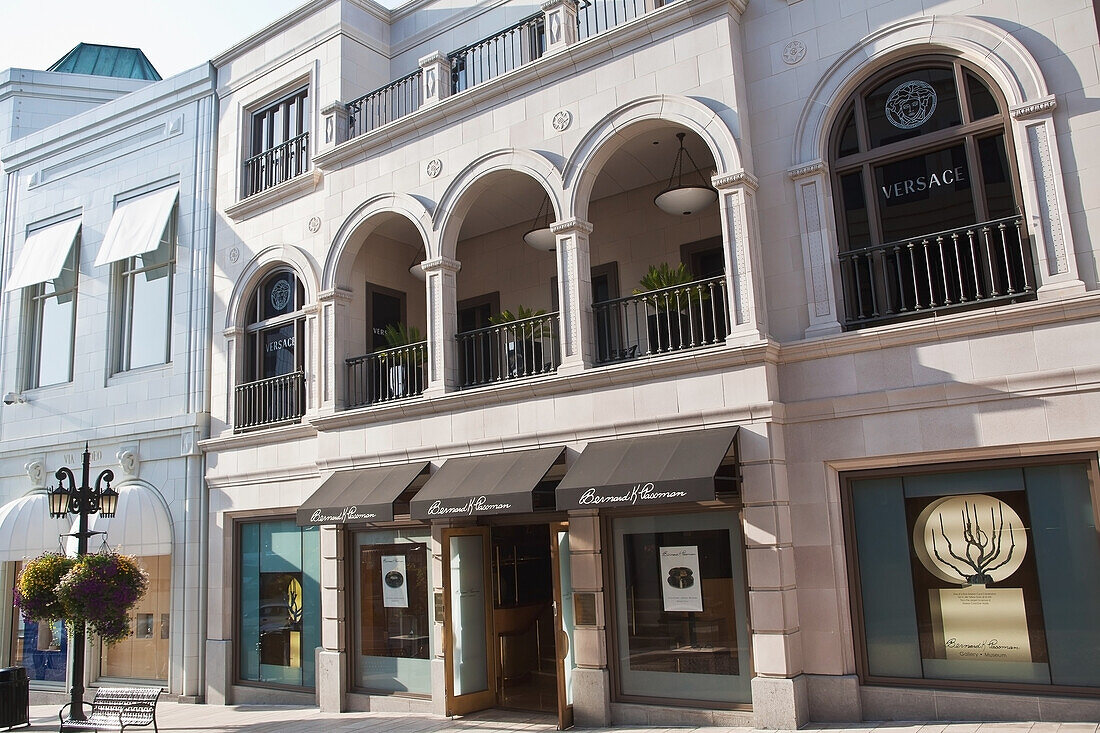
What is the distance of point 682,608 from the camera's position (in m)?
11.1

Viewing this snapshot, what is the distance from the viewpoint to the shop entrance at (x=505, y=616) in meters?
11.9

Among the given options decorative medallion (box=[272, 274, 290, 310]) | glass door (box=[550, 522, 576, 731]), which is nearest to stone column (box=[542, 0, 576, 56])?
glass door (box=[550, 522, 576, 731])

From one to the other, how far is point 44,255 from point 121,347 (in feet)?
10.5

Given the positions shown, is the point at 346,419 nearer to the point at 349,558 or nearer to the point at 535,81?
the point at 349,558

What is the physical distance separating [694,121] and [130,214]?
42.3ft

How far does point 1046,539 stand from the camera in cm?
933

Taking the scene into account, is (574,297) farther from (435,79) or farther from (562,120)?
(435,79)

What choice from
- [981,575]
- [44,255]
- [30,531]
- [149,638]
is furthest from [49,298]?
[981,575]

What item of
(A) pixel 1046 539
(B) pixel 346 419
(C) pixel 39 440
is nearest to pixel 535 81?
(B) pixel 346 419

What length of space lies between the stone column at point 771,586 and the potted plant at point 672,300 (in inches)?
75.1

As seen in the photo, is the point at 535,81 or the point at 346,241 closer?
the point at 535,81

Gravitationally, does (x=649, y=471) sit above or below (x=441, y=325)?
below

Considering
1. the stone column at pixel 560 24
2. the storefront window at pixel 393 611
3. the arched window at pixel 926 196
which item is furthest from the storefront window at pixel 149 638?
the arched window at pixel 926 196

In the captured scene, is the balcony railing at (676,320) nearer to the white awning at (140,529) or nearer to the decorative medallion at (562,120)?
the decorative medallion at (562,120)
